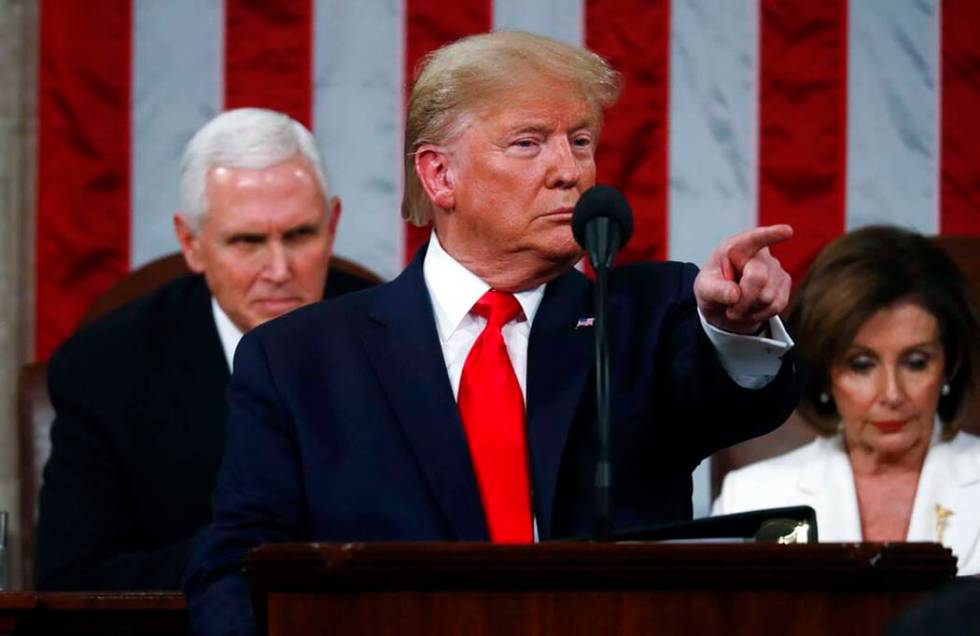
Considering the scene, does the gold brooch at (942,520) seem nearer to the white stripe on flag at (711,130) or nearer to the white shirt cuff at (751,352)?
the white stripe on flag at (711,130)

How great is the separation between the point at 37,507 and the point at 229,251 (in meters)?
0.69

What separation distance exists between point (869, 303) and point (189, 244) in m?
1.42

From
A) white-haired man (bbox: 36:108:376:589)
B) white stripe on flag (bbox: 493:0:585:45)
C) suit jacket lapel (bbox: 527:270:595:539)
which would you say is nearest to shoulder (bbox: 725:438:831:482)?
white-haired man (bbox: 36:108:376:589)

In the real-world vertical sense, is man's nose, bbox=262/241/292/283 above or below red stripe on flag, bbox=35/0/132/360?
below

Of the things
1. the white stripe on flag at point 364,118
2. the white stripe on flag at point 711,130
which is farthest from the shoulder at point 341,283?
the white stripe on flag at point 711,130

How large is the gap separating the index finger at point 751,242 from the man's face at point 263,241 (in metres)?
1.83

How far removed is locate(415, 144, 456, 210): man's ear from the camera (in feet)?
8.70

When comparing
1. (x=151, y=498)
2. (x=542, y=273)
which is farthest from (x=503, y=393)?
(x=151, y=498)

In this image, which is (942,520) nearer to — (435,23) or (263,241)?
(263,241)

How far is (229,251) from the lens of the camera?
3881mm

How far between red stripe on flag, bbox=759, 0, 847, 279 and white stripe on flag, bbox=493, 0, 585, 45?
1.49ft

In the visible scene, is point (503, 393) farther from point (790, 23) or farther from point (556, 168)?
point (790, 23)

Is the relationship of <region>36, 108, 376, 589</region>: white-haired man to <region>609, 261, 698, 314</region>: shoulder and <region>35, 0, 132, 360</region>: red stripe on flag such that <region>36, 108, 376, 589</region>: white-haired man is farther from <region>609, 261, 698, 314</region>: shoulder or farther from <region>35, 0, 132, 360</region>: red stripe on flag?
<region>609, 261, 698, 314</region>: shoulder

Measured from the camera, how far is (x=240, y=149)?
396cm
